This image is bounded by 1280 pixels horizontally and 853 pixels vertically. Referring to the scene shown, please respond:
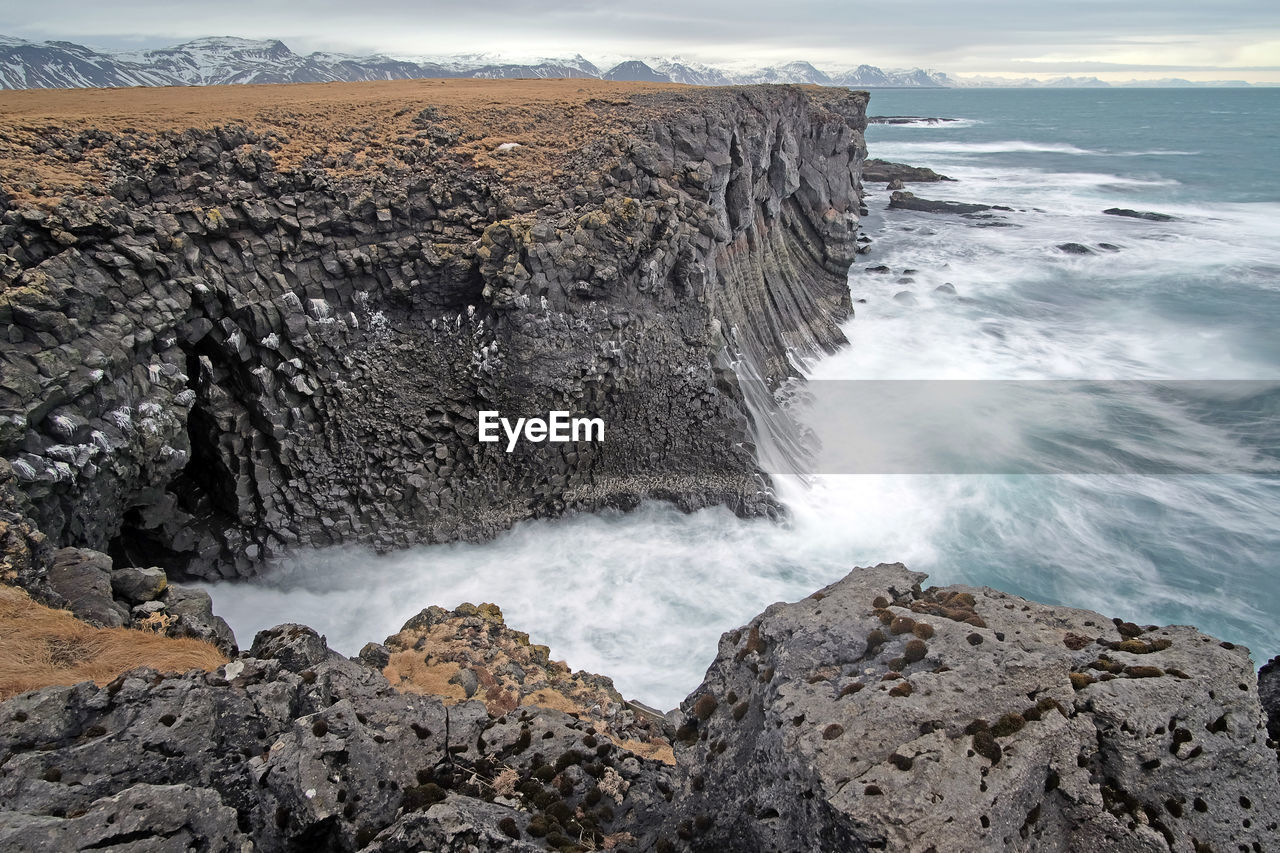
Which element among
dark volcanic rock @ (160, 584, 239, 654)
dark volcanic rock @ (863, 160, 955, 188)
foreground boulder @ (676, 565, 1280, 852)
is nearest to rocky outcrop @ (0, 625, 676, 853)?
foreground boulder @ (676, 565, 1280, 852)

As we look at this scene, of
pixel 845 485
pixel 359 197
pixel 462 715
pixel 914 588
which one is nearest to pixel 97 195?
pixel 359 197

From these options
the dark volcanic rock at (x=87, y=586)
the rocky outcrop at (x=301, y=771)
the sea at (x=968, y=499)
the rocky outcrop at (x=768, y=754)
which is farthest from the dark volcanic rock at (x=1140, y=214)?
the dark volcanic rock at (x=87, y=586)

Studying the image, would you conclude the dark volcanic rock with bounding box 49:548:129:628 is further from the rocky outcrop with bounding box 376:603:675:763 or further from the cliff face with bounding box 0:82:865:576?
the rocky outcrop with bounding box 376:603:675:763

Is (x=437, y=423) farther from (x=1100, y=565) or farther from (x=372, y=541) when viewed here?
(x=1100, y=565)

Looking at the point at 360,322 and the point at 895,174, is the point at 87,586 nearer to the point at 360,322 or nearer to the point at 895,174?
the point at 360,322

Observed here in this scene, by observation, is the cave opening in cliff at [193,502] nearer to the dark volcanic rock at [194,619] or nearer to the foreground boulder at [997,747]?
the dark volcanic rock at [194,619]

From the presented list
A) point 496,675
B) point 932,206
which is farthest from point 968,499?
point 932,206
